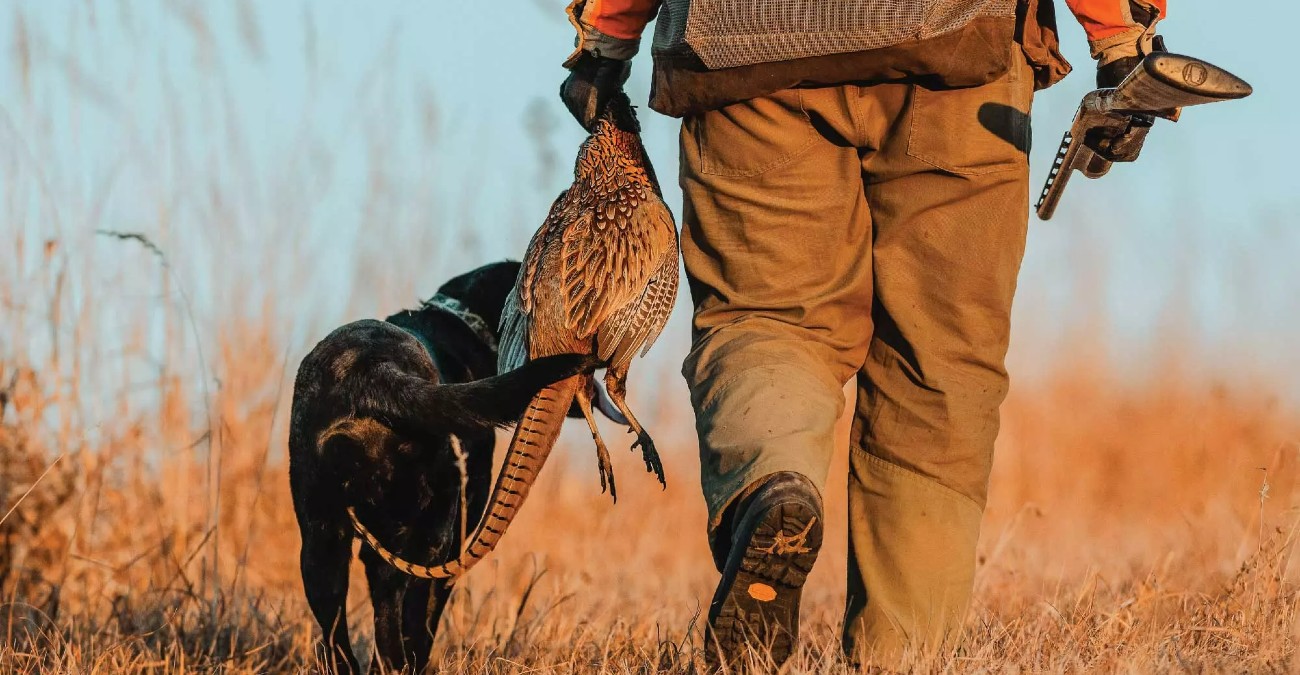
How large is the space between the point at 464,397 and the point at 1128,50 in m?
1.53

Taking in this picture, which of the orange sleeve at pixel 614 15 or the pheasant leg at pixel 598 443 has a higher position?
the orange sleeve at pixel 614 15

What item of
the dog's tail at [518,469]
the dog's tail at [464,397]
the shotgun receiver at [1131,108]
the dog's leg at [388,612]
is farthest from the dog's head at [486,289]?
the shotgun receiver at [1131,108]

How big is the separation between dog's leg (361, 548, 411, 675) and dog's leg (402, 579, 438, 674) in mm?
38

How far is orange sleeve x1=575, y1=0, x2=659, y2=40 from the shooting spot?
3.08 metres

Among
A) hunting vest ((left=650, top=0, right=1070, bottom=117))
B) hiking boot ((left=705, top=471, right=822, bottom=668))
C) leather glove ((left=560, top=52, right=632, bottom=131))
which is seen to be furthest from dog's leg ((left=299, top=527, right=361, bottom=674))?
hunting vest ((left=650, top=0, right=1070, bottom=117))

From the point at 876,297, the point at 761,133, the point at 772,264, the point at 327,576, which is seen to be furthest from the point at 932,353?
the point at 327,576

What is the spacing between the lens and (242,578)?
449 centimetres

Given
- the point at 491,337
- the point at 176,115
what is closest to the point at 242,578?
the point at 491,337

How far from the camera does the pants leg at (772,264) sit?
9.00 feet

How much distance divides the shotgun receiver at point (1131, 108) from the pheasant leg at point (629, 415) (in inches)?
37.1

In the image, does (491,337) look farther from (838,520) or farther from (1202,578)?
(838,520)

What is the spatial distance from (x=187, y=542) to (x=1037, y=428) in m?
4.04

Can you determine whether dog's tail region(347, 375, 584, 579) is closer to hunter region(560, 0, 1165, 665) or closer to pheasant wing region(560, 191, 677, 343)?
pheasant wing region(560, 191, 677, 343)

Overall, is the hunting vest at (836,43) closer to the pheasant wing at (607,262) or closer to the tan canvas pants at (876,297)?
the tan canvas pants at (876,297)
